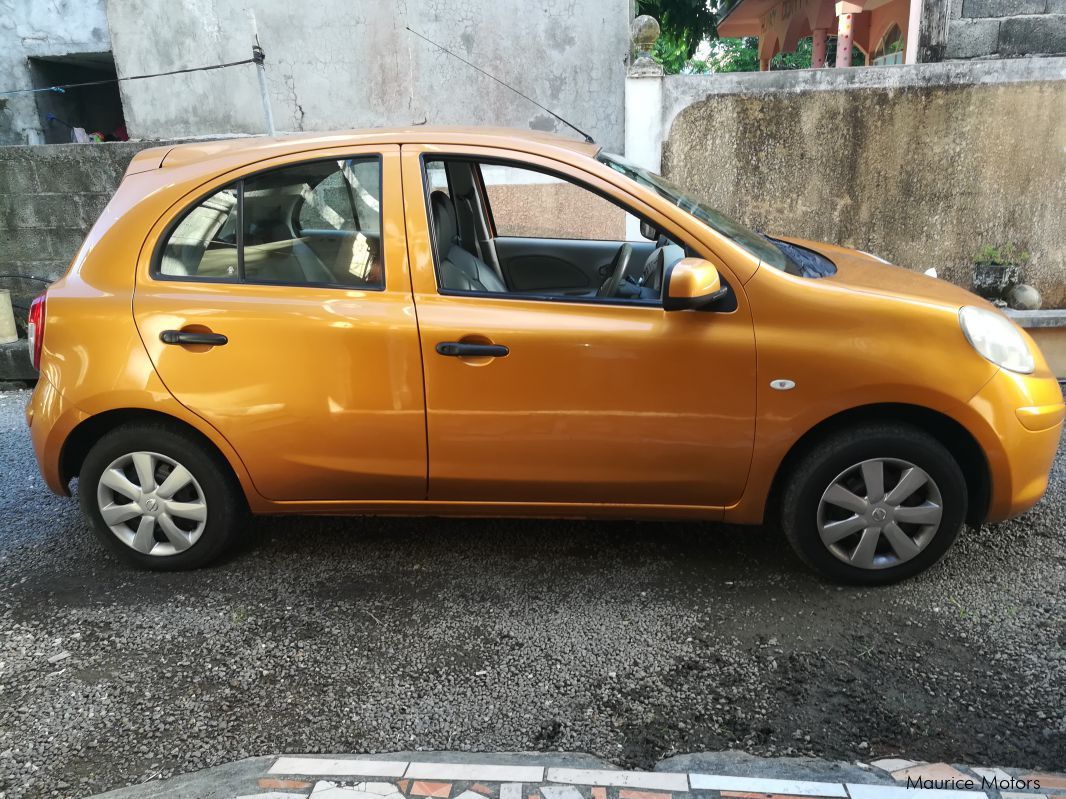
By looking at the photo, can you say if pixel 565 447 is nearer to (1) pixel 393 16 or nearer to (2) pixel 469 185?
(2) pixel 469 185

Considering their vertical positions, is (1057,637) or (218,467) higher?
(218,467)

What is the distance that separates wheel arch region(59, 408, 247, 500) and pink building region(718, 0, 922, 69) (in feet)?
37.4

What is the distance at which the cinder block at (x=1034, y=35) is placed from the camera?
5.89 m

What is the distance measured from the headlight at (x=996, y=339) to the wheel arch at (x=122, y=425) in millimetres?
2856

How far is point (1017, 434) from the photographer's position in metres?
2.89

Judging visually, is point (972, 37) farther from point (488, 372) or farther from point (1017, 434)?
point (488, 372)

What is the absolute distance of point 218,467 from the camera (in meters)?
3.22

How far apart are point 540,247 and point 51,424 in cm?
248

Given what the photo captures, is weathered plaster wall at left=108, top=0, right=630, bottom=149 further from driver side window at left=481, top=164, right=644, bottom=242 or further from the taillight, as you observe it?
the taillight

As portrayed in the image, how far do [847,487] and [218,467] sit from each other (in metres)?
2.47

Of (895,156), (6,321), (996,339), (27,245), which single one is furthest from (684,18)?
(996,339)

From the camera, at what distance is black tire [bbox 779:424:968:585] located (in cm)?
292

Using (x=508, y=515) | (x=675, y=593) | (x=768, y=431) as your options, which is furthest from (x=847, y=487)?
(x=508, y=515)

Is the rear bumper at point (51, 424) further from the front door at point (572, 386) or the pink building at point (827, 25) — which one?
the pink building at point (827, 25)
